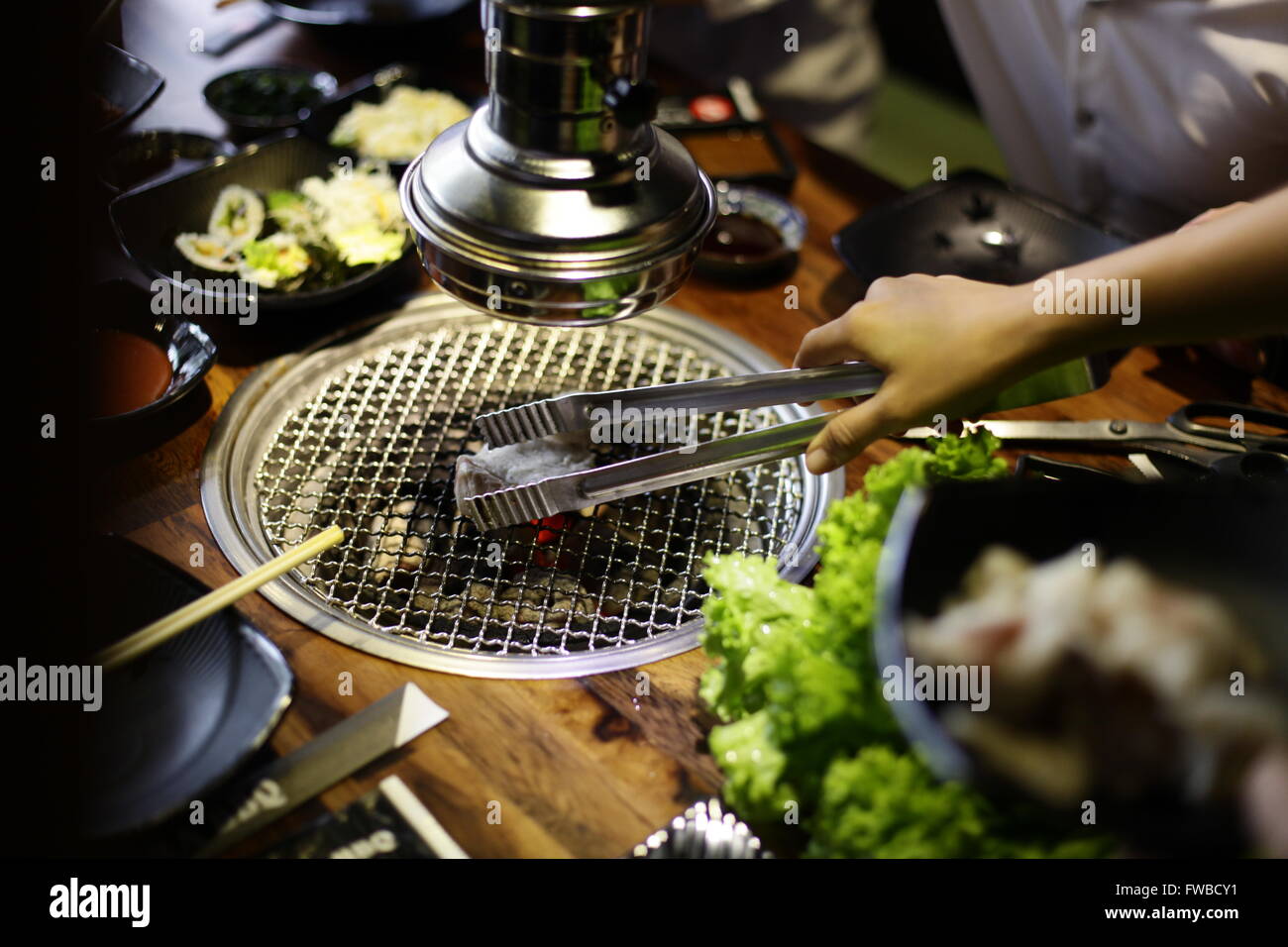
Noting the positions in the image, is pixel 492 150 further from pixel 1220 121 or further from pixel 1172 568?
pixel 1220 121

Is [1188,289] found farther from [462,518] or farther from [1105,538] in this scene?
[462,518]

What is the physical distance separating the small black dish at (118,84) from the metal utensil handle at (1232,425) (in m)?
2.56

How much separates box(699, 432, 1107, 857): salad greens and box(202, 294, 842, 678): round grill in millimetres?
233

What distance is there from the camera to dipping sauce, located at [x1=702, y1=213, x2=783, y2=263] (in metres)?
2.63

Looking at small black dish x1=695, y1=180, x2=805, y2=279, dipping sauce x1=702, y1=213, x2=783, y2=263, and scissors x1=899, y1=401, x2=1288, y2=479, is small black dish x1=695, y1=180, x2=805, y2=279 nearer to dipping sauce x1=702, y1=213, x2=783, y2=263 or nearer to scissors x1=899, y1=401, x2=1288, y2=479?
dipping sauce x1=702, y1=213, x2=783, y2=263

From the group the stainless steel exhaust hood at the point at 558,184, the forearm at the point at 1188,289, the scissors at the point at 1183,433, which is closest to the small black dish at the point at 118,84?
the stainless steel exhaust hood at the point at 558,184

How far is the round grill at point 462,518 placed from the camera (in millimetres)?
1803

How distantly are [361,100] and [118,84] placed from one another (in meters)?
0.68

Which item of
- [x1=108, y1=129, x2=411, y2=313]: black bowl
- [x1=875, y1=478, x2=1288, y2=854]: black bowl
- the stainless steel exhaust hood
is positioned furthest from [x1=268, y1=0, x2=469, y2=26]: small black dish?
[x1=875, y1=478, x2=1288, y2=854]: black bowl

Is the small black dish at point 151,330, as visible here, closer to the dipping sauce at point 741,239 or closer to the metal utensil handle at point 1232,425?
the dipping sauce at point 741,239

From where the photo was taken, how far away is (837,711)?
1.33 m

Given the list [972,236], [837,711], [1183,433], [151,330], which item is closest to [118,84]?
[151,330]
